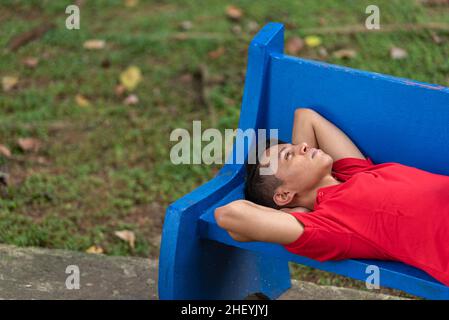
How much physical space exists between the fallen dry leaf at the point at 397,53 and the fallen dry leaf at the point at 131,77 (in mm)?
1564

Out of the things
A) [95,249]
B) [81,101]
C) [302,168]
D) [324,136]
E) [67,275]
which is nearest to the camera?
[302,168]

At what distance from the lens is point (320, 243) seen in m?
2.74

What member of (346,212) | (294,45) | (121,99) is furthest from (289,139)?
(294,45)

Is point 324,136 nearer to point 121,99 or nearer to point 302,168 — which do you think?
point 302,168

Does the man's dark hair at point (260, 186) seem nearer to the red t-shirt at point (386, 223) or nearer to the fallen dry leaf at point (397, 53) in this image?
the red t-shirt at point (386, 223)

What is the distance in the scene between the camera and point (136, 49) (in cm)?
552

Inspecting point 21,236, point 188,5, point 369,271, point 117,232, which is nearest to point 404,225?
point 369,271

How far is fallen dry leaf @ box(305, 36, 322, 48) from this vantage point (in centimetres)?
536

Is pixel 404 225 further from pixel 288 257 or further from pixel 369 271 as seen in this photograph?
pixel 288 257

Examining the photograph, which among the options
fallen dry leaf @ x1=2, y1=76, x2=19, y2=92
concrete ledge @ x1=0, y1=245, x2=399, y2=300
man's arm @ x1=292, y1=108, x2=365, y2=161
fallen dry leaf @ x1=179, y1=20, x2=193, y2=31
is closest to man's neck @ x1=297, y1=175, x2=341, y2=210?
man's arm @ x1=292, y1=108, x2=365, y2=161

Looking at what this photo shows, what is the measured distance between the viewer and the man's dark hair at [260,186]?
3054mm

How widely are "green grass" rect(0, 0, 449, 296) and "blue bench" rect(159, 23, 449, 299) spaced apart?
815mm

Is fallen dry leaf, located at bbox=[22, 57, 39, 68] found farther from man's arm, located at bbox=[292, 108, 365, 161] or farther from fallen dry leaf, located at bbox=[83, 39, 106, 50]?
man's arm, located at bbox=[292, 108, 365, 161]

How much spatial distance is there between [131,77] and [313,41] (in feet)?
3.86
